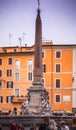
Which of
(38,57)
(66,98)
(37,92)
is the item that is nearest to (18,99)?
(66,98)

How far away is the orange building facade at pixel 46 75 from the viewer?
5991cm

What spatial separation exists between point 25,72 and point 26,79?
862 millimetres

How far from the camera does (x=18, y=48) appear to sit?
6462 cm

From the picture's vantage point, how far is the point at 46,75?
60.9m

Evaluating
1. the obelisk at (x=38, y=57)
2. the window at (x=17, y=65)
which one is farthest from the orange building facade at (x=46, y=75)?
the obelisk at (x=38, y=57)

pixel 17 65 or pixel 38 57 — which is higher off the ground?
pixel 38 57

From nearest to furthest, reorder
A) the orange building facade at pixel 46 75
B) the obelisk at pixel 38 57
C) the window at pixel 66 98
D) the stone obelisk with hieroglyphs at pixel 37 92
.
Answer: the stone obelisk with hieroglyphs at pixel 37 92 < the obelisk at pixel 38 57 < the window at pixel 66 98 < the orange building facade at pixel 46 75

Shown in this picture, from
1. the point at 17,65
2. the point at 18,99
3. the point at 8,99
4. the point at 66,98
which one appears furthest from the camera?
the point at 17,65

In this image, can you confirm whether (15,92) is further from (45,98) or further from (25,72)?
(45,98)

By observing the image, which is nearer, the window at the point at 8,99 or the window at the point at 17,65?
the window at the point at 8,99

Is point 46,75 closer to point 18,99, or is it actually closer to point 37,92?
point 18,99

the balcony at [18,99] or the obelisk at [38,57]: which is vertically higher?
the obelisk at [38,57]

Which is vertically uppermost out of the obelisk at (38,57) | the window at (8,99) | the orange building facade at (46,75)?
the obelisk at (38,57)

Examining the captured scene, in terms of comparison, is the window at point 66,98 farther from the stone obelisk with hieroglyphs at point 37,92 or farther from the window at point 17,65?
the stone obelisk with hieroglyphs at point 37,92
